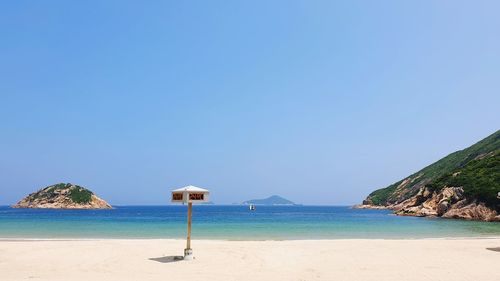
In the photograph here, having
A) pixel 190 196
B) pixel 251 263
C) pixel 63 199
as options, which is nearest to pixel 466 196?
pixel 251 263

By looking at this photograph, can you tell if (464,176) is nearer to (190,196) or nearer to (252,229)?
(252,229)

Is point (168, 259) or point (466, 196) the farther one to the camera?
point (466, 196)

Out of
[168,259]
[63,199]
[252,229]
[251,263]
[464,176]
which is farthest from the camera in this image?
[63,199]

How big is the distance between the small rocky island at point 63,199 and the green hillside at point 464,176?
12896 cm

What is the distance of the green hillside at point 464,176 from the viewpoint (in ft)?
250

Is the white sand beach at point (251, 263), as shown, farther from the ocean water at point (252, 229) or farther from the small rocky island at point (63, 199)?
the small rocky island at point (63, 199)

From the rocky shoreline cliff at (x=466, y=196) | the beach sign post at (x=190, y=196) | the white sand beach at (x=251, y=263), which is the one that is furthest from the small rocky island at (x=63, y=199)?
the beach sign post at (x=190, y=196)

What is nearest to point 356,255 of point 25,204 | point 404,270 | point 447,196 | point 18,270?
point 404,270

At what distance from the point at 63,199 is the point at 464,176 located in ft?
536

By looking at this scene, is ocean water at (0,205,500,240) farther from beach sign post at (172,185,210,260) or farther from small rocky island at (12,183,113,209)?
small rocky island at (12,183,113,209)

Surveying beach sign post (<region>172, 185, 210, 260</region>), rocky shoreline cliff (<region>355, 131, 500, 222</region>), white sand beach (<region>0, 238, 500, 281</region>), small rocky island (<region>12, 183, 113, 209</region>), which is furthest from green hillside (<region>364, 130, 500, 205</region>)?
small rocky island (<region>12, 183, 113, 209</region>)

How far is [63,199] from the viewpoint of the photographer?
601 ft

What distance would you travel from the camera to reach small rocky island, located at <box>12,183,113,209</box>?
17988cm

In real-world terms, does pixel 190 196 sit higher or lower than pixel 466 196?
lower
